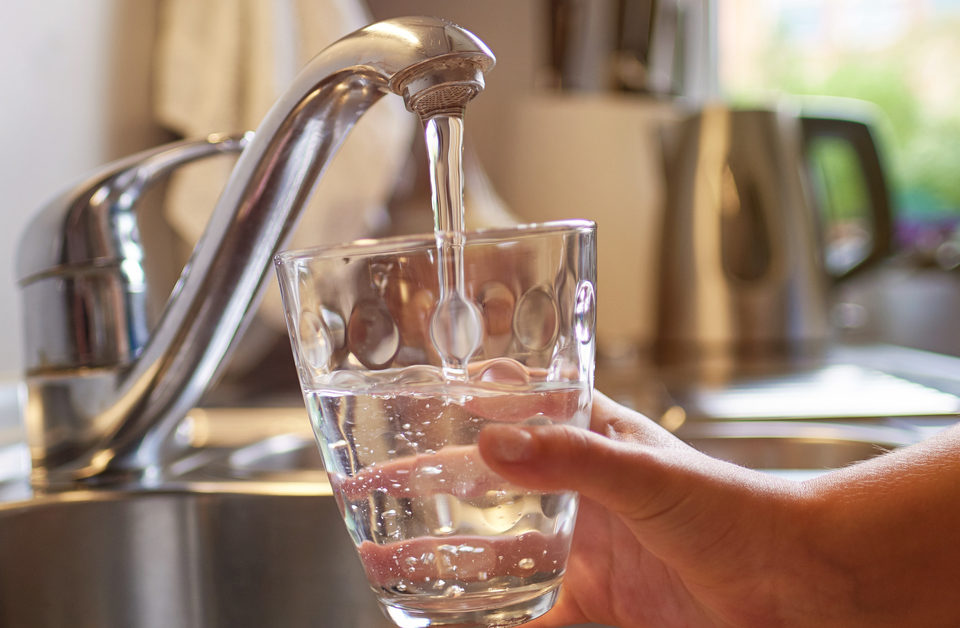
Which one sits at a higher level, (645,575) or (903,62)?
(903,62)

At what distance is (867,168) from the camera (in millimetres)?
1233

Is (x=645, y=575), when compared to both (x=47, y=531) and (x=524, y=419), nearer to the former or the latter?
(x=524, y=419)

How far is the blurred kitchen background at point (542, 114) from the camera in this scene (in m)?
0.66

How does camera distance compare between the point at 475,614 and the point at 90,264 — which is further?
the point at 90,264

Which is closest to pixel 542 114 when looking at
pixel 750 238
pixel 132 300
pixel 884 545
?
pixel 750 238

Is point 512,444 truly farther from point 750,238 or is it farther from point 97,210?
point 750,238

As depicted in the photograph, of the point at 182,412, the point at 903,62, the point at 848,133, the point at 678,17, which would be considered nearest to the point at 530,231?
the point at 182,412

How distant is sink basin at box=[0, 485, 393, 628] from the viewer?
0.45m

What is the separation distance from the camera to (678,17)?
1566mm

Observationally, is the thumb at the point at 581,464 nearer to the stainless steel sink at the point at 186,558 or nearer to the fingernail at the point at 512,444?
the fingernail at the point at 512,444

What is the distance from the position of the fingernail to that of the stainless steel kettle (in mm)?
860

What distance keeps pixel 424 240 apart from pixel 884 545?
0.20m

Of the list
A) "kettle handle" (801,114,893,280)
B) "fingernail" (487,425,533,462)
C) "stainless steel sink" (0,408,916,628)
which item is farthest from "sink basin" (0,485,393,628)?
"kettle handle" (801,114,893,280)

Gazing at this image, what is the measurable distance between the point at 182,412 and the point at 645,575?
0.83 ft
